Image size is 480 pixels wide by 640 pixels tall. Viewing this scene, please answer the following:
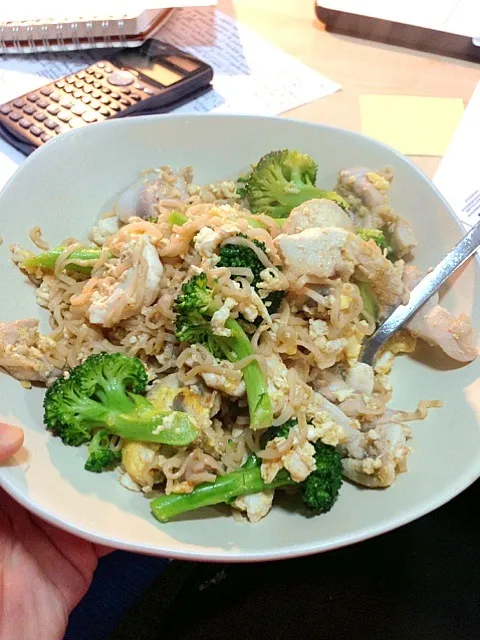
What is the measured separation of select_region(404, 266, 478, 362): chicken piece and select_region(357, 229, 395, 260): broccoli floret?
234mm

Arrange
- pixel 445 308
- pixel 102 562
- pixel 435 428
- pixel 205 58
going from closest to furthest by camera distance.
Answer: pixel 435 428 → pixel 445 308 → pixel 102 562 → pixel 205 58

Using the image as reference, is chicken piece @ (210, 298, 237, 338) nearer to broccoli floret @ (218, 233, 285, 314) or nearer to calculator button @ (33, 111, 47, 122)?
broccoli floret @ (218, 233, 285, 314)

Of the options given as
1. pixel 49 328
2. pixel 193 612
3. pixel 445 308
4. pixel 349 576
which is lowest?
pixel 193 612

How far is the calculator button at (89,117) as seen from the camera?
226 cm

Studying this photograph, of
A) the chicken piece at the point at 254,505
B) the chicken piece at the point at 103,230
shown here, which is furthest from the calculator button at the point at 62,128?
the chicken piece at the point at 254,505

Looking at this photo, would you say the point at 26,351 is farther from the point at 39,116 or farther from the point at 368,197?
the point at 39,116

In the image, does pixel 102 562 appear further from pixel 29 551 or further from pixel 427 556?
pixel 427 556

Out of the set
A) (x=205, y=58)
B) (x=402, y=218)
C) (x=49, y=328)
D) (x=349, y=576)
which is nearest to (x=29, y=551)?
(x=49, y=328)

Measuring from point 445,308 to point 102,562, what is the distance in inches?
59.1

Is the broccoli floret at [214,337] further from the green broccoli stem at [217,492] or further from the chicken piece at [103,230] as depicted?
the chicken piece at [103,230]

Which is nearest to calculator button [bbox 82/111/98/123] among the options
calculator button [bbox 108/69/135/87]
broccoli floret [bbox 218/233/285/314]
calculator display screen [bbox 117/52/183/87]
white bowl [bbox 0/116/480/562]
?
calculator button [bbox 108/69/135/87]

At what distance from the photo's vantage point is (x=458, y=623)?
175 cm

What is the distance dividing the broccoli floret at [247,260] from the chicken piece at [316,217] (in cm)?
17

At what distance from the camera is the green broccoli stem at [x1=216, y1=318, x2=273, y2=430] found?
4.26ft
